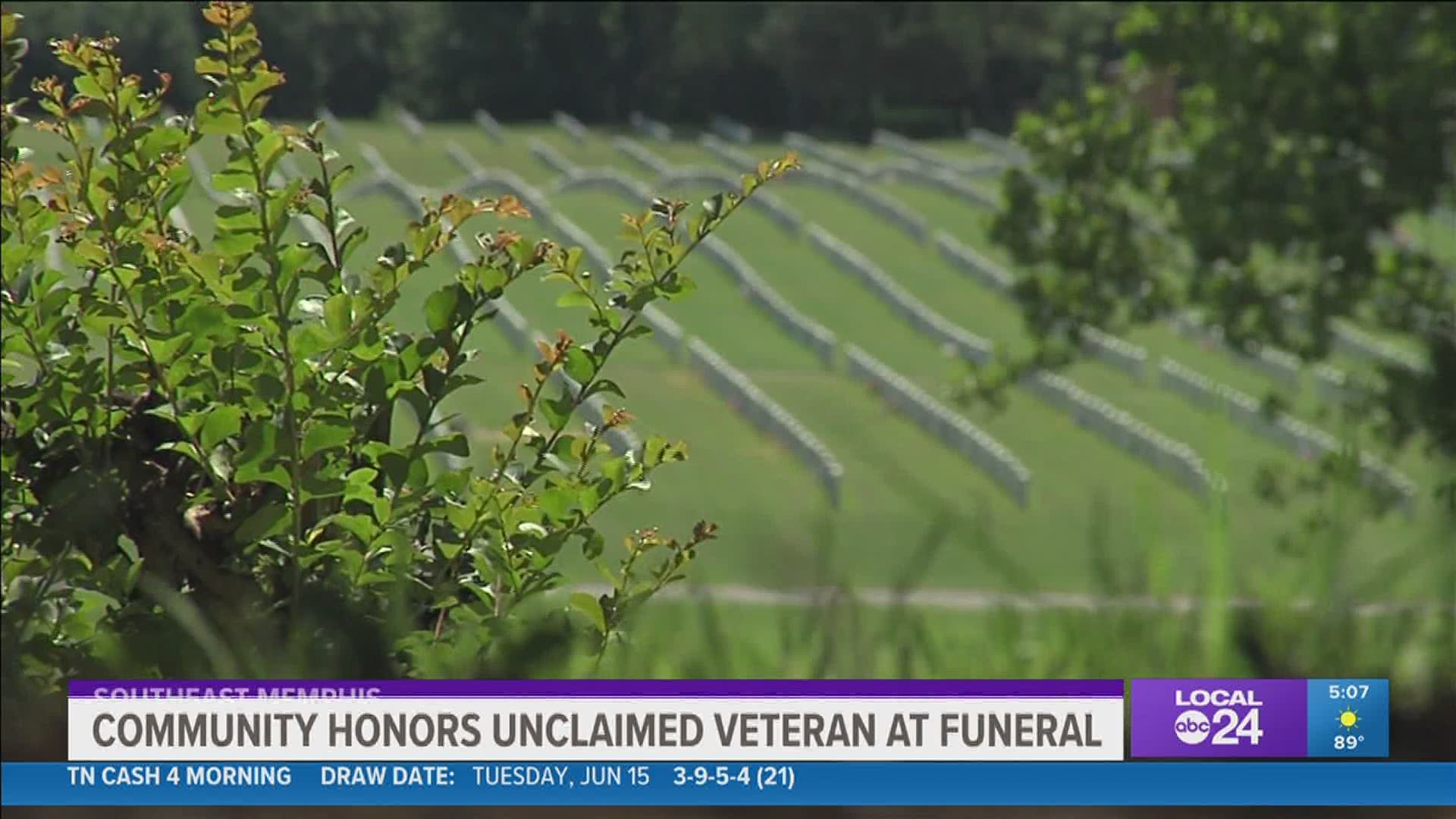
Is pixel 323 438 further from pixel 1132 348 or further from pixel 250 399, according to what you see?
pixel 1132 348

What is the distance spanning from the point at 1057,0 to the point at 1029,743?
1659cm

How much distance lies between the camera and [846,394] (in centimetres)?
4769

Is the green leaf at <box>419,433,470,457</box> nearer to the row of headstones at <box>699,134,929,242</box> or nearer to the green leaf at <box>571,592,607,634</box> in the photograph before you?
the green leaf at <box>571,592,607,634</box>

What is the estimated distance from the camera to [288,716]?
244cm

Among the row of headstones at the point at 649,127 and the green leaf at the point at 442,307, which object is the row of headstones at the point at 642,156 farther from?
the green leaf at the point at 442,307

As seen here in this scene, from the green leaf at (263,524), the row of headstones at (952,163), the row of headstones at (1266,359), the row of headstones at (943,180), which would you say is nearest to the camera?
the green leaf at (263,524)

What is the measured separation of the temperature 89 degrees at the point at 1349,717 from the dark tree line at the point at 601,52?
2.43 meters

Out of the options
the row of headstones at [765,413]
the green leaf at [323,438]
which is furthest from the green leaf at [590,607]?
the row of headstones at [765,413]

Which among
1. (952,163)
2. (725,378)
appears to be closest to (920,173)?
(952,163)

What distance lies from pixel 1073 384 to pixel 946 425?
722cm

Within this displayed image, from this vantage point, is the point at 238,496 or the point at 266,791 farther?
the point at 238,496

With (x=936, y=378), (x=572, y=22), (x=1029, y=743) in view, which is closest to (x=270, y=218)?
(x=1029, y=743)

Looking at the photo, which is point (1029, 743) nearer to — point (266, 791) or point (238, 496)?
point (266, 791)

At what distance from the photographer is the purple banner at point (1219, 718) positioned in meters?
2.29
